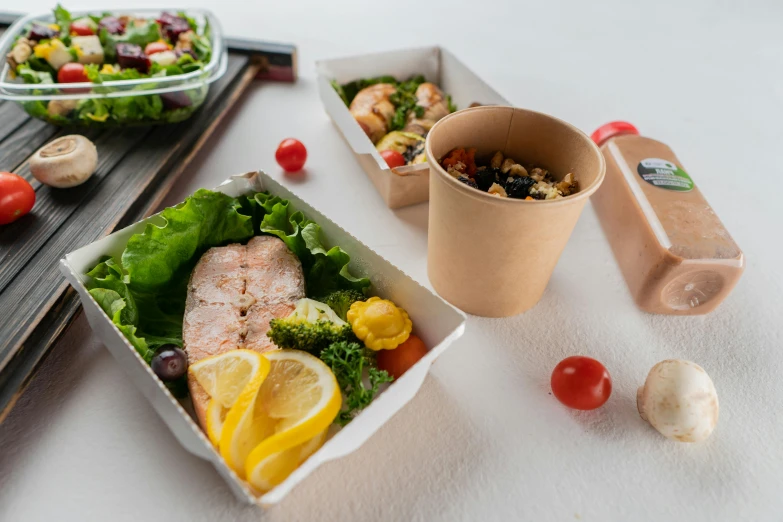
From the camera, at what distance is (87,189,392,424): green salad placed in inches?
37.5

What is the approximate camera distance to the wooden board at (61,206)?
3.42ft

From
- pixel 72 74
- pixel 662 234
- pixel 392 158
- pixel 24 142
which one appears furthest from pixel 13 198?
pixel 662 234

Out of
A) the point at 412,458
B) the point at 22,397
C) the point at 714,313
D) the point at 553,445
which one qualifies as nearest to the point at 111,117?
the point at 22,397

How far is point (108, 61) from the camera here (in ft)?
5.81

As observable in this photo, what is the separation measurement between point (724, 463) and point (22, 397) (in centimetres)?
132

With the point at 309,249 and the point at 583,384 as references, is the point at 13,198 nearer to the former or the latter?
the point at 309,249

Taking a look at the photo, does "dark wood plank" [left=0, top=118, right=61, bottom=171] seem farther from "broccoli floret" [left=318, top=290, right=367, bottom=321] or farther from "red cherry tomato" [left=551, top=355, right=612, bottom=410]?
"red cherry tomato" [left=551, top=355, right=612, bottom=410]

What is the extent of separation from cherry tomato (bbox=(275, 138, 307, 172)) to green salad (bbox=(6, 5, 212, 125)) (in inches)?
12.3

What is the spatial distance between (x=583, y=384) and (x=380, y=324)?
0.40m

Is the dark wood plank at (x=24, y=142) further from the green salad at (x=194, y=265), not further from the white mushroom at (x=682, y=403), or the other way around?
the white mushroom at (x=682, y=403)

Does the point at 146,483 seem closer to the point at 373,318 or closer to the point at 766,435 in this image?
the point at 373,318

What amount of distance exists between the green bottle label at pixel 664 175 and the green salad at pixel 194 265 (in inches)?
29.5

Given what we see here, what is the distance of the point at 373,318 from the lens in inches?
38.9

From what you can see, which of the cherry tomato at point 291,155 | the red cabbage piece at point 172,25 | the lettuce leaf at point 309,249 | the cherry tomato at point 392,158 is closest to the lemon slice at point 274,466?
the lettuce leaf at point 309,249
